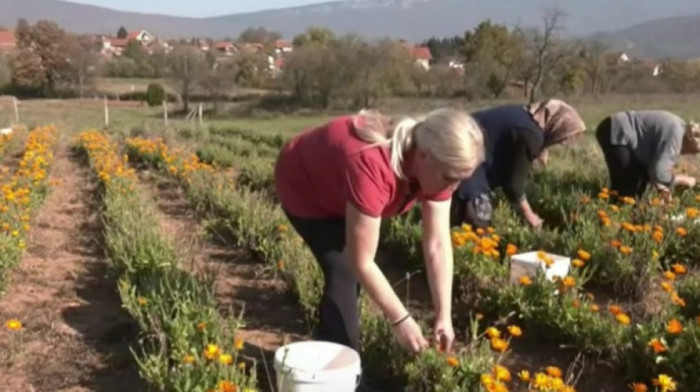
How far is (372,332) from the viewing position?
391cm

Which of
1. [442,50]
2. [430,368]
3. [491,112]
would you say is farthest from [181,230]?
[442,50]

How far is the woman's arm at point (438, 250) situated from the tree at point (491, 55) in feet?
156

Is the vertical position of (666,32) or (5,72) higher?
(666,32)

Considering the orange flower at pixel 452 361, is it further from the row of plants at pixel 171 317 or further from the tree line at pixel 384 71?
the tree line at pixel 384 71

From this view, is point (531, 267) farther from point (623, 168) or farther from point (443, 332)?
point (623, 168)

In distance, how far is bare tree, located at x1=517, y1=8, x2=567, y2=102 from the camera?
164 feet

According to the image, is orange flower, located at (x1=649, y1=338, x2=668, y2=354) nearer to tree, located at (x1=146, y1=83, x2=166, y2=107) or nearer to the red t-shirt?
the red t-shirt

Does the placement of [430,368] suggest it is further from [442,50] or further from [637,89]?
[442,50]

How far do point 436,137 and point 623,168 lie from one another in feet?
12.4

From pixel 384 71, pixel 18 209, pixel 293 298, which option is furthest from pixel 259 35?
pixel 293 298

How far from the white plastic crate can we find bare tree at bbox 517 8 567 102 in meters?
45.6

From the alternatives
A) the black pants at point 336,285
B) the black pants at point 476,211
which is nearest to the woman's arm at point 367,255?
the black pants at point 336,285

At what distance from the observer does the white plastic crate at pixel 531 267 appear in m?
4.51

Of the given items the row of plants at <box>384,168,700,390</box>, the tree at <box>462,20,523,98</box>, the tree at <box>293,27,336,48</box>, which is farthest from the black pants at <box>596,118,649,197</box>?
the tree at <box>293,27,336,48</box>
